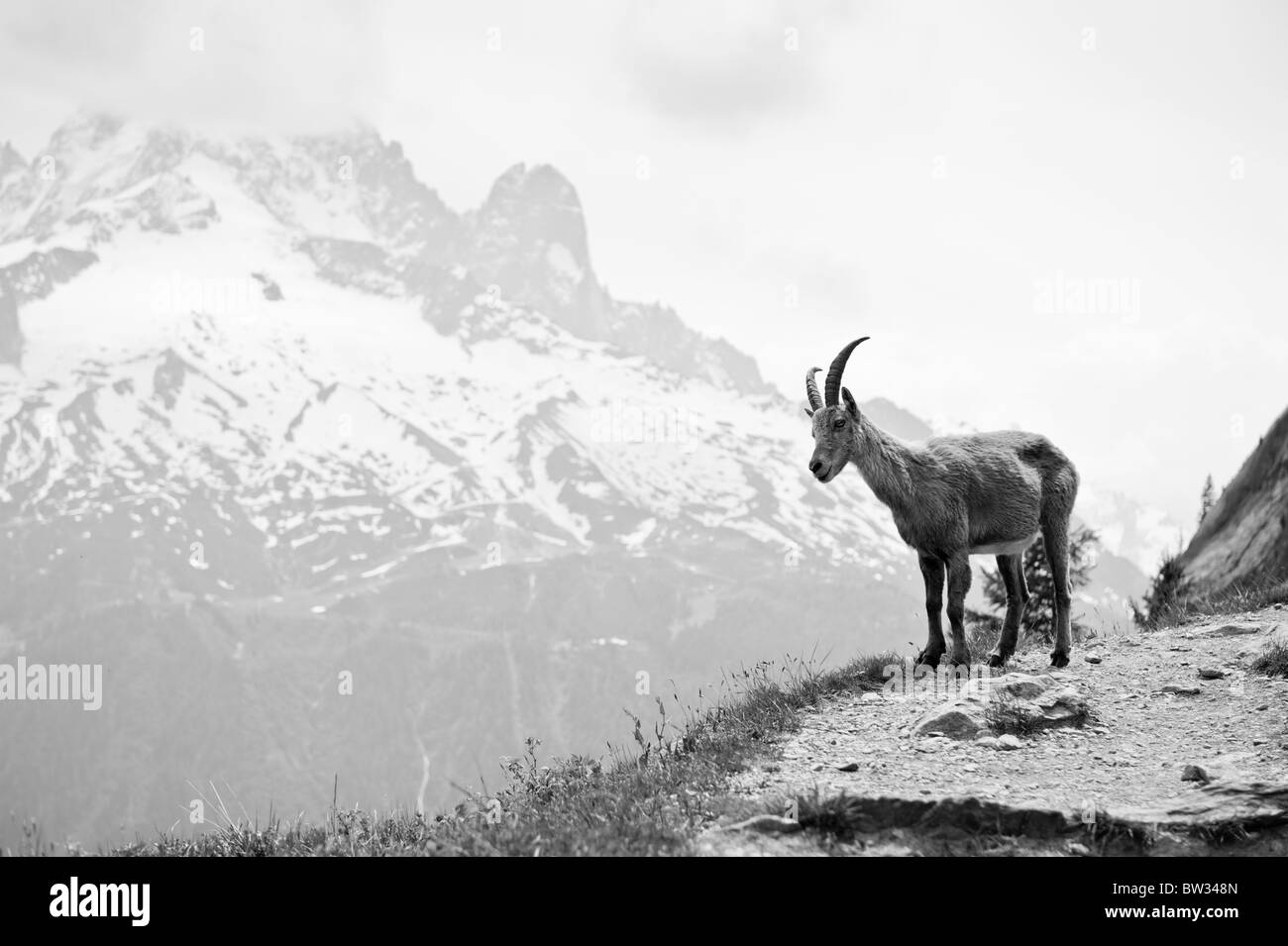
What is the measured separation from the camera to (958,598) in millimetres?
14211

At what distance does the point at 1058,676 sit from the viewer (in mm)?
14258

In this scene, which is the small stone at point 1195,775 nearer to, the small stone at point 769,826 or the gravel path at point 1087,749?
the gravel path at point 1087,749

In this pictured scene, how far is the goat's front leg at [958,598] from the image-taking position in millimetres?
14281

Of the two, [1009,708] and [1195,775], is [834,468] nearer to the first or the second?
[1009,708]

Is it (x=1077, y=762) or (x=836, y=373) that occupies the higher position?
(x=836, y=373)

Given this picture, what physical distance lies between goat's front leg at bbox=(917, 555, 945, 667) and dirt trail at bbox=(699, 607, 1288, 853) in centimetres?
163

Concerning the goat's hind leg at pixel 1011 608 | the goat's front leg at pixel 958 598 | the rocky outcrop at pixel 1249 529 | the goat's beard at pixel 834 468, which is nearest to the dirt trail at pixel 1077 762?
the goat's hind leg at pixel 1011 608

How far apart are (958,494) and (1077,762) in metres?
Result: 5.22

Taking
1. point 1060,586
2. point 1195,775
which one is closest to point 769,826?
point 1195,775

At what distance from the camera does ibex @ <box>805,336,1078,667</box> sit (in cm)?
1456

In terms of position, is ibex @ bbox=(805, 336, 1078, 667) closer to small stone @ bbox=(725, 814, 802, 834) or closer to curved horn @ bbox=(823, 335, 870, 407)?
curved horn @ bbox=(823, 335, 870, 407)

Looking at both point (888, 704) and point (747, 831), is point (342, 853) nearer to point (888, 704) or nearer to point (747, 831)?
point (747, 831)
